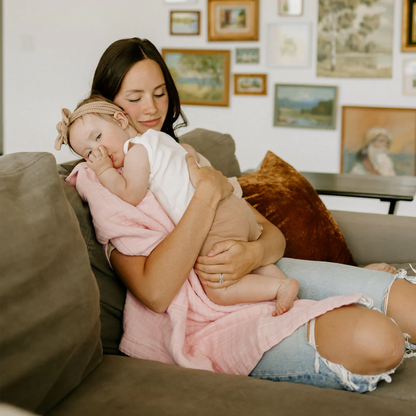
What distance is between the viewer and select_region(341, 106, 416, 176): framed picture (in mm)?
3986

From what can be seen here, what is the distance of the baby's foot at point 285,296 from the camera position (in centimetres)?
125

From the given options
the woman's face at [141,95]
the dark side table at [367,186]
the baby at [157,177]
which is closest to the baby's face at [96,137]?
the baby at [157,177]

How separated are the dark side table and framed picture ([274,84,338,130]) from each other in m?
1.00

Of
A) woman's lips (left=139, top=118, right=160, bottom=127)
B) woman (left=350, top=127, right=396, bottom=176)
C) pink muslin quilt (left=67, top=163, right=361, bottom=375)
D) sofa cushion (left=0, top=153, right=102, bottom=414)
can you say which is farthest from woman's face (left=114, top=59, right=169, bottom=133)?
woman (left=350, top=127, right=396, bottom=176)

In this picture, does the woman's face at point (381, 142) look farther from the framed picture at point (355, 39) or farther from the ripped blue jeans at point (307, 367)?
the ripped blue jeans at point (307, 367)

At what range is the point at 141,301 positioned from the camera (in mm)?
1241

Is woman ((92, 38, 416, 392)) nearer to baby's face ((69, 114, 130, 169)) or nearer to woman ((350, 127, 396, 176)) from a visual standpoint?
baby's face ((69, 114, 130, 169))

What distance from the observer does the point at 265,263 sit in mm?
1473

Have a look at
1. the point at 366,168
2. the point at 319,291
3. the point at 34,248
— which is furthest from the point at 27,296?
the point at 366,168

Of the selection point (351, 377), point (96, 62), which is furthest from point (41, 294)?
point (96, 62)

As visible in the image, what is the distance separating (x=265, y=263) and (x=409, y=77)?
304 cm

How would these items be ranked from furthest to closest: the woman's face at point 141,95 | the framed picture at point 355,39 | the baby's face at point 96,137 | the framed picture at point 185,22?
the framed picture at point 185,22
the framed picture at point 355,39
the woman's face at point 141,95
the baby's face at point 96,137

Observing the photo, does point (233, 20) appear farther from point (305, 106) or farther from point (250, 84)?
point (305, 106)

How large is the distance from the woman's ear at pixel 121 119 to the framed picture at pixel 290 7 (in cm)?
300
